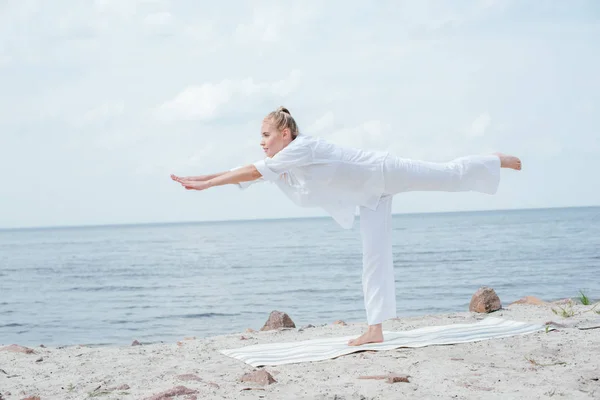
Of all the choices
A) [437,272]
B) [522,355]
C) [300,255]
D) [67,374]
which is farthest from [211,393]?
[300,255]

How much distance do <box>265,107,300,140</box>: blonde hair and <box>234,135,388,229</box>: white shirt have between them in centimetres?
14

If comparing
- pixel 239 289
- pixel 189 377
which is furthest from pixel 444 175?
pixel 239 289

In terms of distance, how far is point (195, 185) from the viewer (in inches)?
170

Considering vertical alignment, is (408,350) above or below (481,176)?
below

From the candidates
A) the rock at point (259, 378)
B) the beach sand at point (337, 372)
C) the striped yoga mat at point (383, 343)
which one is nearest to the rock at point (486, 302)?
the striped yoga mat at point (383, 343)

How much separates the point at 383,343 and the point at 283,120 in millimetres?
1755

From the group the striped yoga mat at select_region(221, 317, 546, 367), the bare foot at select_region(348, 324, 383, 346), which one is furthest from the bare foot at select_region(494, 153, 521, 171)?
the bare foot at select_region(348, 324, 383, 346)

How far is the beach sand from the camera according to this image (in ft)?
11.0

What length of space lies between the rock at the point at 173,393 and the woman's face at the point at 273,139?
184 centimetres

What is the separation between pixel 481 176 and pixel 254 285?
12084 mm

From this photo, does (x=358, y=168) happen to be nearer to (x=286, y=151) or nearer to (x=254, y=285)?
(x=286, y=151)

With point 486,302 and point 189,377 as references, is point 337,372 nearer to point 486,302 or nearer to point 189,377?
point 189,377

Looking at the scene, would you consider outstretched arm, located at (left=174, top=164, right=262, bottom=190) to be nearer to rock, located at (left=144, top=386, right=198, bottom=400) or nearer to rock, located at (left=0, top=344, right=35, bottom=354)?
rock, located at (left=144, top=386, right=198, bottom=400)

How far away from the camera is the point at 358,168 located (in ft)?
14.7
